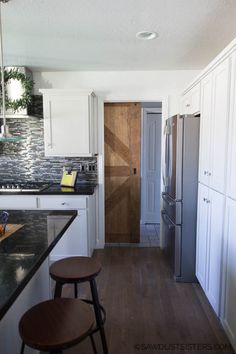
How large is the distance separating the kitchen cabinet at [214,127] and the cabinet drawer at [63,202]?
1.36 meters

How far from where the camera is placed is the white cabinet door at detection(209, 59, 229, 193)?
73.7 inches

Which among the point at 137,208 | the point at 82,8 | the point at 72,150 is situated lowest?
the point at 137,208

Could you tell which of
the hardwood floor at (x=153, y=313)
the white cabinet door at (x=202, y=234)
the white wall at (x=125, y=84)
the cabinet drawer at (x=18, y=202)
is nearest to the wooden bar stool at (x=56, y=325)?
the hardwood floor at (x=153, y=313)

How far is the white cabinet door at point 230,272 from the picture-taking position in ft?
5.74

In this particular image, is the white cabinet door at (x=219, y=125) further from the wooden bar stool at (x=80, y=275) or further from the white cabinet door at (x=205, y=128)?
the wooden bar stool at (x=80, y=275)

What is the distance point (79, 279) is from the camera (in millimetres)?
1577

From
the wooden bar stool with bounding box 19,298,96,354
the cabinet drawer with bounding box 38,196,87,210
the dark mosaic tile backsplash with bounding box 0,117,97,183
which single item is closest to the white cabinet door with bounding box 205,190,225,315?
the wooden bar stool with bounding box 19,298,96,354

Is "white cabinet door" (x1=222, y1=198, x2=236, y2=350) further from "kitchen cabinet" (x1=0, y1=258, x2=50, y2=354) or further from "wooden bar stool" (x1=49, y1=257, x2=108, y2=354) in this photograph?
"kitchen cabinet" (x1=0, y1=258, x2=50, y2=354)

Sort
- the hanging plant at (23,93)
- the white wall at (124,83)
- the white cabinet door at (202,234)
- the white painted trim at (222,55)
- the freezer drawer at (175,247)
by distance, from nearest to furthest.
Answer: the white painted trim at (222,55) → the white cabinet door at (202,234) → the freezer drawer at (175,247) → the hanging plant at (23,93) → the white wall at (124,83)

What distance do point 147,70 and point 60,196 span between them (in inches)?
76.1

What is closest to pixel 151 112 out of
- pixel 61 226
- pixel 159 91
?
pixel 159 91

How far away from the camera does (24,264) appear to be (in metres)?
1.15

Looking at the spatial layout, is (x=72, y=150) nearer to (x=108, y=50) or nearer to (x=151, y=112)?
(x=108, y=50)

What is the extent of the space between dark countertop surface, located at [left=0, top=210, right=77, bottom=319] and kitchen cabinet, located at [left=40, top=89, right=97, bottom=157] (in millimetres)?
1327
